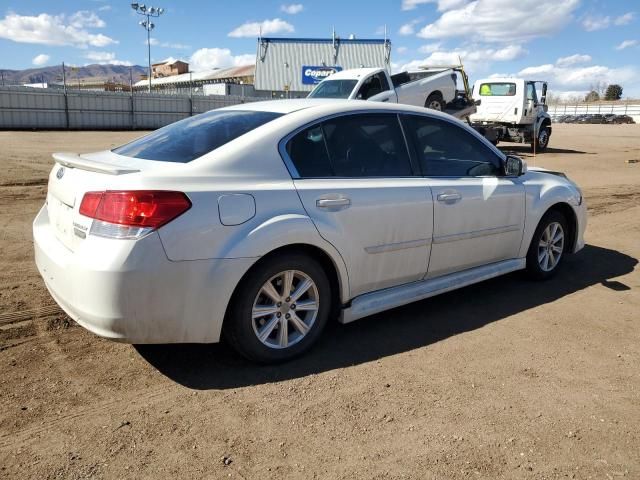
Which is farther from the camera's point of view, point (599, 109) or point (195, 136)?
point (599, 109)

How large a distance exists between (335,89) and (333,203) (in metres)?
11.5

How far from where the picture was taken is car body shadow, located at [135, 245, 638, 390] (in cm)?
344

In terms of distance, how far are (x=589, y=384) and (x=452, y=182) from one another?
1706 mm

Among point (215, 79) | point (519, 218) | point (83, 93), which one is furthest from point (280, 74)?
point (519, 218)

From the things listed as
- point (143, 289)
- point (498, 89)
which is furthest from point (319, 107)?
point (498, 89)

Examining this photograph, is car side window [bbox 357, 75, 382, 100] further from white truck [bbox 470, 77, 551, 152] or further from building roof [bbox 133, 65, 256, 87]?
building roof [bbox 133, 65, 256, 87]

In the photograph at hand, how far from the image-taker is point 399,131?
4.20m

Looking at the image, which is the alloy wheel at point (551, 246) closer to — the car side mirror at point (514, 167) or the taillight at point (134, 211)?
the car side mirror at point (514, 167)

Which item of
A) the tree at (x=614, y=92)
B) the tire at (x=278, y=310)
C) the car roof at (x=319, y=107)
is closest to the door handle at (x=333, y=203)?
the tire at (x=278, y=310)

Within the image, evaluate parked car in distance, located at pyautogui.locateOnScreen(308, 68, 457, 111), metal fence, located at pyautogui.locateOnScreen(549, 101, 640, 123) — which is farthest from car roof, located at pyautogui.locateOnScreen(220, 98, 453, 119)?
metal fence, located at pyautogui.locateOnScreen(549, 101, 640, 123)

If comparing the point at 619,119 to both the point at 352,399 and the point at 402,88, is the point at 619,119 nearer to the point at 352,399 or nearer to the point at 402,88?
the point at 402,88

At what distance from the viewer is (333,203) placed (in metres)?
3.57

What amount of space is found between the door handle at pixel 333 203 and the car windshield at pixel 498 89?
17.9 meters

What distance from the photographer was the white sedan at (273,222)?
117 inches
